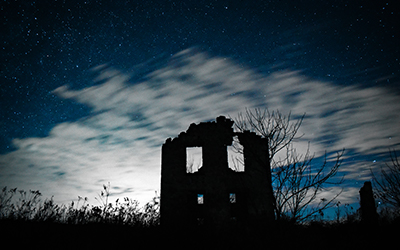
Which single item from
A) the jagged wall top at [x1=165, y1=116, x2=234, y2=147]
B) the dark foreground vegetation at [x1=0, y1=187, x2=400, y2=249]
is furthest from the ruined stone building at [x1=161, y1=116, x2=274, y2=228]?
the dark foreground vegetation at [x1=0, y1=187, x2=400, y2=249]

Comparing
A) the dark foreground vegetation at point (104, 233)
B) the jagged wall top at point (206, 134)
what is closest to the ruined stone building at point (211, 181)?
the jagged wall top at point (206, 134)

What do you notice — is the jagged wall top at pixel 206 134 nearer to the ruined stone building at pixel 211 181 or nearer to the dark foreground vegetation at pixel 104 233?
the ruined stone building at pixel 211 181

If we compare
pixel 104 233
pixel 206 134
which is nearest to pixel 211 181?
pixel 206 134

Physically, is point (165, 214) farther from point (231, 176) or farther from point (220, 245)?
point (220, 245)

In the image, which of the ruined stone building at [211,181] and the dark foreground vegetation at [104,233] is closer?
the dark foreground vegetation at [104,233]

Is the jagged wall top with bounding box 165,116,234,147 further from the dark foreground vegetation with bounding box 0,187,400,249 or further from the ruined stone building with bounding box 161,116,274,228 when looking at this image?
the dark foreground vegetation with bounding box 0,187,400,249

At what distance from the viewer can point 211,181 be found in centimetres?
1240

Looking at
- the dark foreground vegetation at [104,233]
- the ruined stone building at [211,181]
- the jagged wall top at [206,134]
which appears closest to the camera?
the dark foreground vegetation at [104,233]

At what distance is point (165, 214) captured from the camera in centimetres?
1186

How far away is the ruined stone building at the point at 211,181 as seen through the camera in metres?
11.7

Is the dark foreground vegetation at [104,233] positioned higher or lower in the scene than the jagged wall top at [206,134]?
lower

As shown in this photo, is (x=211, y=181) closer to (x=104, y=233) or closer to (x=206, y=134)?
(x=206, y=134)

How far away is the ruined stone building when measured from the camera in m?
11.7

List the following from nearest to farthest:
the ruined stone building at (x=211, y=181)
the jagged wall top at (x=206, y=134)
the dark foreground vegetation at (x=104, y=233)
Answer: the dark foreground vegetation at (x=104, y=233)
the ruined stone building at (x=211, y=181)
the jagged wall top at (x=206, y=134)
